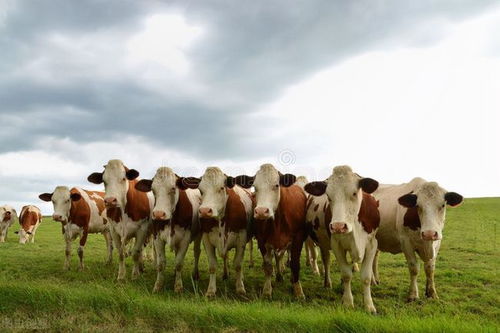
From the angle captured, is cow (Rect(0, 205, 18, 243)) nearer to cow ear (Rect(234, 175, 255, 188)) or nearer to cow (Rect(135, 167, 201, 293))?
cow (Rect(135, 167, 201, 293))

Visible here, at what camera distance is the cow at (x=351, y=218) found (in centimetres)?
825

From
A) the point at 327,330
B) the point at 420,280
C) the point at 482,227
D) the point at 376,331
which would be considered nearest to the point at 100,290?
the point at 327,330

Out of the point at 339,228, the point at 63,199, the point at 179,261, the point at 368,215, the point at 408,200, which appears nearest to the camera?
the point at 339,228

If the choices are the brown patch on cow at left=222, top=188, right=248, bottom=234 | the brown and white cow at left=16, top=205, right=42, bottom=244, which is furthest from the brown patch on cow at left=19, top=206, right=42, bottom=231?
the brown patch on cow at left=222, top=188, right=248, bottom=234

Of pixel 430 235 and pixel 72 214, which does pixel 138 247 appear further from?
pixel 430 235

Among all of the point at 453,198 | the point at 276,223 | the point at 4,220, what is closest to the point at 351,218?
the point at 276,223

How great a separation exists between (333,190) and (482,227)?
26125mm

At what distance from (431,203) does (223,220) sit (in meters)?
4.54

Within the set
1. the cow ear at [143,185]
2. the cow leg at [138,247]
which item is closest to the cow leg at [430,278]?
the cow ear at [143,185]

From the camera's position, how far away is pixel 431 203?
8930 mm

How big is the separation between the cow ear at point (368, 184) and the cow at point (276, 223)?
1.80 metres

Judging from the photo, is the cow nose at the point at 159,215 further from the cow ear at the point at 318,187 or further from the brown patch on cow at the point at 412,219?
the brown patch on cow at the point at 412,219

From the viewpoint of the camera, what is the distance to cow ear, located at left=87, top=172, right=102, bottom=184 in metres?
11.8

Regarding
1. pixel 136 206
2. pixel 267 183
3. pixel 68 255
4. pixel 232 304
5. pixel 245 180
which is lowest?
pixel 232 304
